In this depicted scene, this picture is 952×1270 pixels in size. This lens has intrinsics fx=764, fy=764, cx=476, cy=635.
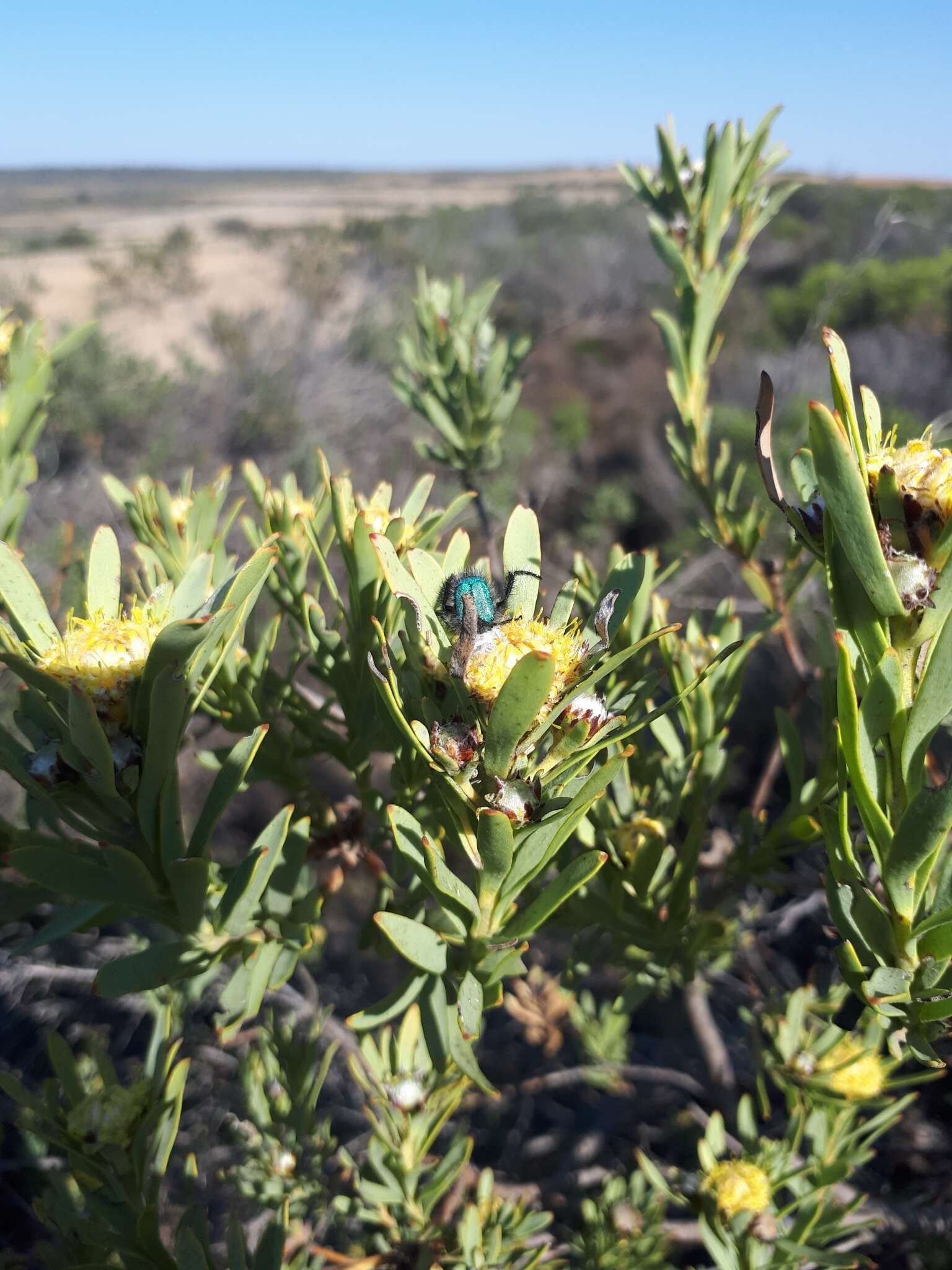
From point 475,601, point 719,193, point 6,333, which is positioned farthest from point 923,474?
point 6,333

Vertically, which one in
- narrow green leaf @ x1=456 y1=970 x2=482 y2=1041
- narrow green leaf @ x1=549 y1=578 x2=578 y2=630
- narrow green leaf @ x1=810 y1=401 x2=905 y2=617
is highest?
narrow green leaf @ x1=810 y1=401 x2=905 y2=617

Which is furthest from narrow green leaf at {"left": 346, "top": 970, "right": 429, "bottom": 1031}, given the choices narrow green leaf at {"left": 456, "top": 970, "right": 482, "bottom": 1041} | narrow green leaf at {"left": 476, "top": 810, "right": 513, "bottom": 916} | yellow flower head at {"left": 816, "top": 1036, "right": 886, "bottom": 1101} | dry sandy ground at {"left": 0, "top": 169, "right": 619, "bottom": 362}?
dry sandy ground at {"left": 0, "top": 169, "right": 619, "bottom": 362}

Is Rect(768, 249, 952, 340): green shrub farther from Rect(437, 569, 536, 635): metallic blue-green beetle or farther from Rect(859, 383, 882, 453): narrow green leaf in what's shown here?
Rect(437, 569, 536, 635): metallic blue-green beetle

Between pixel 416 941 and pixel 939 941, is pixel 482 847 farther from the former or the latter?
pixel 939 941

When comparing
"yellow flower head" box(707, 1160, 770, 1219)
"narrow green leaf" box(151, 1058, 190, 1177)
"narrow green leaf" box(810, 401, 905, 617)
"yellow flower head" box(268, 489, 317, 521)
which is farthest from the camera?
"yellow flower head" box(707, 1160, 770, 1219)

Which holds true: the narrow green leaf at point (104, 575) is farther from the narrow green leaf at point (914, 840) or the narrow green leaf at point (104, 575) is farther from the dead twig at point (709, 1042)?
the dead twig at point (709, 1042)

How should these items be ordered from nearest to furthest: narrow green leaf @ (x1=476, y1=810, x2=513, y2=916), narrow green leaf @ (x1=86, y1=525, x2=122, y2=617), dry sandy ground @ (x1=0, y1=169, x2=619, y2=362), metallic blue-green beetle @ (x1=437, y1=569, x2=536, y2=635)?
narrow green leaf @ (x1=476, y1=810, x2=513, y2=916)
metallic blue-green beetle @ (x1=437, y1=569, x2=536, y2=635)
narrow green leaf @ (x1=86, y1=525, x2=122, y2=617)
dry sandy ground @ (x1=0, y1=169, x2=619, y2=362)
